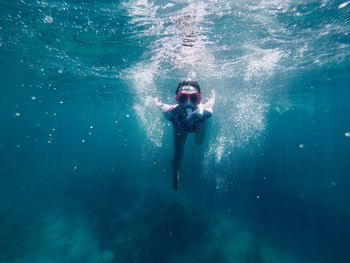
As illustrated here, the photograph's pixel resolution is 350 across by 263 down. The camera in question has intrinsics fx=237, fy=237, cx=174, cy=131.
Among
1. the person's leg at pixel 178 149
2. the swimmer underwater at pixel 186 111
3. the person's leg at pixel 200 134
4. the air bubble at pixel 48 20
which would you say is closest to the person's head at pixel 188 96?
the swimmer underwater at pixel 186 111

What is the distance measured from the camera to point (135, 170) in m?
27.4

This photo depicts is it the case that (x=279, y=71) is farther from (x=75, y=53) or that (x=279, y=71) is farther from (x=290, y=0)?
(x=75, y=53)

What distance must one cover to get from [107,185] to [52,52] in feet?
41.3

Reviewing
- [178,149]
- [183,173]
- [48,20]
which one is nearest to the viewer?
[178,149]

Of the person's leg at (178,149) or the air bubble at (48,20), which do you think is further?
the air bubble at (48,20)

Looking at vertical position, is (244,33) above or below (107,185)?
above

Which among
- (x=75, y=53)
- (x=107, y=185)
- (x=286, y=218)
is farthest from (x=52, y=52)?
(x=286, y=218)

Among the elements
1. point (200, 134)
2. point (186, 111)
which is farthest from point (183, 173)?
point (186, 111)

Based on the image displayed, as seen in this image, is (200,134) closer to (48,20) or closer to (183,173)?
(48,20)

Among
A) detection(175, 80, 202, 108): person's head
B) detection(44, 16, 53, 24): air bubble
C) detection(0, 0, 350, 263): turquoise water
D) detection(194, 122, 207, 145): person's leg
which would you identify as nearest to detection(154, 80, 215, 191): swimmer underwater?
detection(175, 80, 202, 108): person's head

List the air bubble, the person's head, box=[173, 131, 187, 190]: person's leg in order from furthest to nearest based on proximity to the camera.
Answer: the air bubble → box=[173, 131, 187, 190]: person's leg → the person's head

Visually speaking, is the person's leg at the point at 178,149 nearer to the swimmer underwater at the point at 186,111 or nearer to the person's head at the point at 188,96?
the swimmer underwater at the point at 186,111

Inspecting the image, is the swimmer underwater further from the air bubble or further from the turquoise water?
the air bubble

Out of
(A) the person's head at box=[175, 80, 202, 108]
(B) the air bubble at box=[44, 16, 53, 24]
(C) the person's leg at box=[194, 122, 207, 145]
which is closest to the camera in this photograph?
(A) the person's head at box=[175, 80, 202, 108]
